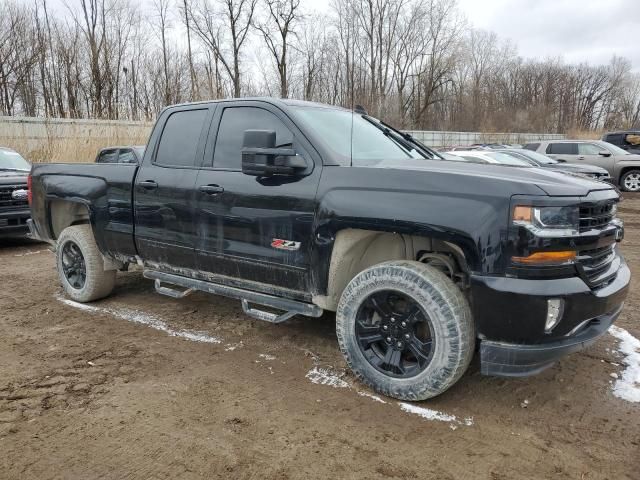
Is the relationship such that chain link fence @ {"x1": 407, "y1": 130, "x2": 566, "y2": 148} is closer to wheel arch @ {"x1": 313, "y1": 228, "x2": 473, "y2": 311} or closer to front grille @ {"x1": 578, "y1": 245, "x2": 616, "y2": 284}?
wheel arch @ {"x1": 313, "y1": 228, "x2": 473, "y2": 311}

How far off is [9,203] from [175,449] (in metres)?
7.05

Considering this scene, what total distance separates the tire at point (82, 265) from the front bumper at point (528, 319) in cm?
383

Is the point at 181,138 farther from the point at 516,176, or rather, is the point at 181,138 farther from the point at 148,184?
the point at 516,176

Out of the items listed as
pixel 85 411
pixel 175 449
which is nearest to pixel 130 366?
pixel 85 411

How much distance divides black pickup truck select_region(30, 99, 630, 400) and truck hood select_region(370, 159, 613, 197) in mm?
14

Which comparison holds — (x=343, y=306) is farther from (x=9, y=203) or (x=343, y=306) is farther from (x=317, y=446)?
(x=9, y=203)

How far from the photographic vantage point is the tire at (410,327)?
2848 millimetres

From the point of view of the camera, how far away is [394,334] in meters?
3.11

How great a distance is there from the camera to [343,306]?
3234 millimetres

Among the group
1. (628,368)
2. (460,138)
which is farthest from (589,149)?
(460,138)

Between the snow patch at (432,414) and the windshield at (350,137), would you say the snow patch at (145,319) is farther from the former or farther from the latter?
the windshield at (350,137)

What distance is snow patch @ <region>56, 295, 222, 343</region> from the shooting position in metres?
4.21

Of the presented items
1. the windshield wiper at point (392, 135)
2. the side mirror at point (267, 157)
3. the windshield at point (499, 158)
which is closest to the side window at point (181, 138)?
the side mirror at point (267, 157)

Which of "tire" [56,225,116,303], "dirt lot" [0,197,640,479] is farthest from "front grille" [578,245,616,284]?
"tire" [56,225,116,303]
